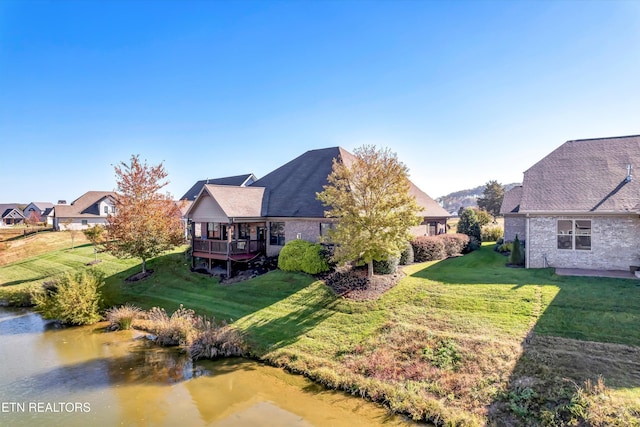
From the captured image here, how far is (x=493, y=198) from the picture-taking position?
167ft

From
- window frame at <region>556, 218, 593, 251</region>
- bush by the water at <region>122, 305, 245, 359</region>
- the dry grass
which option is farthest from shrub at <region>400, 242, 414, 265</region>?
the dry grass

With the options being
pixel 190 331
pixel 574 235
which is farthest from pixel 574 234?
pixel 190 331

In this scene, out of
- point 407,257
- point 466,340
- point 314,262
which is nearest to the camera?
point 466,340

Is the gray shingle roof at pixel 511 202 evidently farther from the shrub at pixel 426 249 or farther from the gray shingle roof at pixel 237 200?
the gray shingle roof at pixel 237 200

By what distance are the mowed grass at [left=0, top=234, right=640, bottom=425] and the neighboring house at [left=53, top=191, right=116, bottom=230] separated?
1773 inches

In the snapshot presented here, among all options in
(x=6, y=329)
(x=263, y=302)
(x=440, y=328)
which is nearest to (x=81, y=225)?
(x=6, y=329)

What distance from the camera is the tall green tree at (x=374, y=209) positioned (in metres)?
16.0

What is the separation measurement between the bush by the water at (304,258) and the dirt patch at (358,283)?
0.75 metres

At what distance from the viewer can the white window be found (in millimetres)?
16953

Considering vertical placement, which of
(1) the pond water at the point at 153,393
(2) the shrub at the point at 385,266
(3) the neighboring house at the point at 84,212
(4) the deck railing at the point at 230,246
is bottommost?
(1) the pond water at the point at 153,393

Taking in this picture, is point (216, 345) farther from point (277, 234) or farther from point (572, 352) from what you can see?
point (572, 352)

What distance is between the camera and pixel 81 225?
179ft

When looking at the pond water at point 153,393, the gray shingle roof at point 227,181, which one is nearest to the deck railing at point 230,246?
the pond water at point 153,393

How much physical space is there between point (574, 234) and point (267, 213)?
1704 cm
